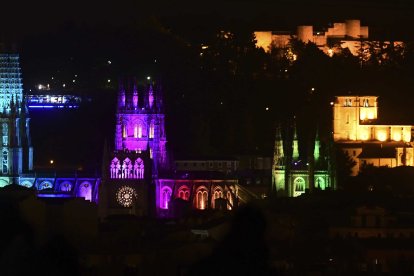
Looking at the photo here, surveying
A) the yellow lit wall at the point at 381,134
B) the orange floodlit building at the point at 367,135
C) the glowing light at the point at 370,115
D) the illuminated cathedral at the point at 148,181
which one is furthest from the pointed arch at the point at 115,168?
the glowing light at the point at 370,115

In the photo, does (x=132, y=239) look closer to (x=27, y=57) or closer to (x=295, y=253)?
(x=295, y=253)

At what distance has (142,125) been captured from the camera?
82.6 metres

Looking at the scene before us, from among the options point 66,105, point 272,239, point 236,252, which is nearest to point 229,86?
point 66,105

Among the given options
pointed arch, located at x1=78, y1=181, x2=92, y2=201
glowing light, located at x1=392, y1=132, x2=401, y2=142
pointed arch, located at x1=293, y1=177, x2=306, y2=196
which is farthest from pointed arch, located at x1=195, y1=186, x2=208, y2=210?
glowing light, located at x1=392, y1=132, x2=401, y2=142

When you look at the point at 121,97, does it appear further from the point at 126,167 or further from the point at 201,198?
the point at 201,198

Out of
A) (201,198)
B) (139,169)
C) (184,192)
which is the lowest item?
(201,198)

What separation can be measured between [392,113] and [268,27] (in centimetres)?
2260

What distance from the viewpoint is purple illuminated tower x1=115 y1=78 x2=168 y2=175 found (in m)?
81.6

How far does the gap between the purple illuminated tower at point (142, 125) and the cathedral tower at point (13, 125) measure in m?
4.29

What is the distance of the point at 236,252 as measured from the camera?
52.3 feet

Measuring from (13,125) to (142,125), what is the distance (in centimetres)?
607

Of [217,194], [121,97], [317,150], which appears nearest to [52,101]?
[121,97]

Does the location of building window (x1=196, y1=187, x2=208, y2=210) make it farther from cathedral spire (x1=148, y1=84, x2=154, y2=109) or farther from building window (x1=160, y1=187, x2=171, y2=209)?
cathedral spire (x1=148, y1=84, x2=154, y2=109)

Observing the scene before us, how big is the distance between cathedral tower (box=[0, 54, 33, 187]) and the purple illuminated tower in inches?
169
